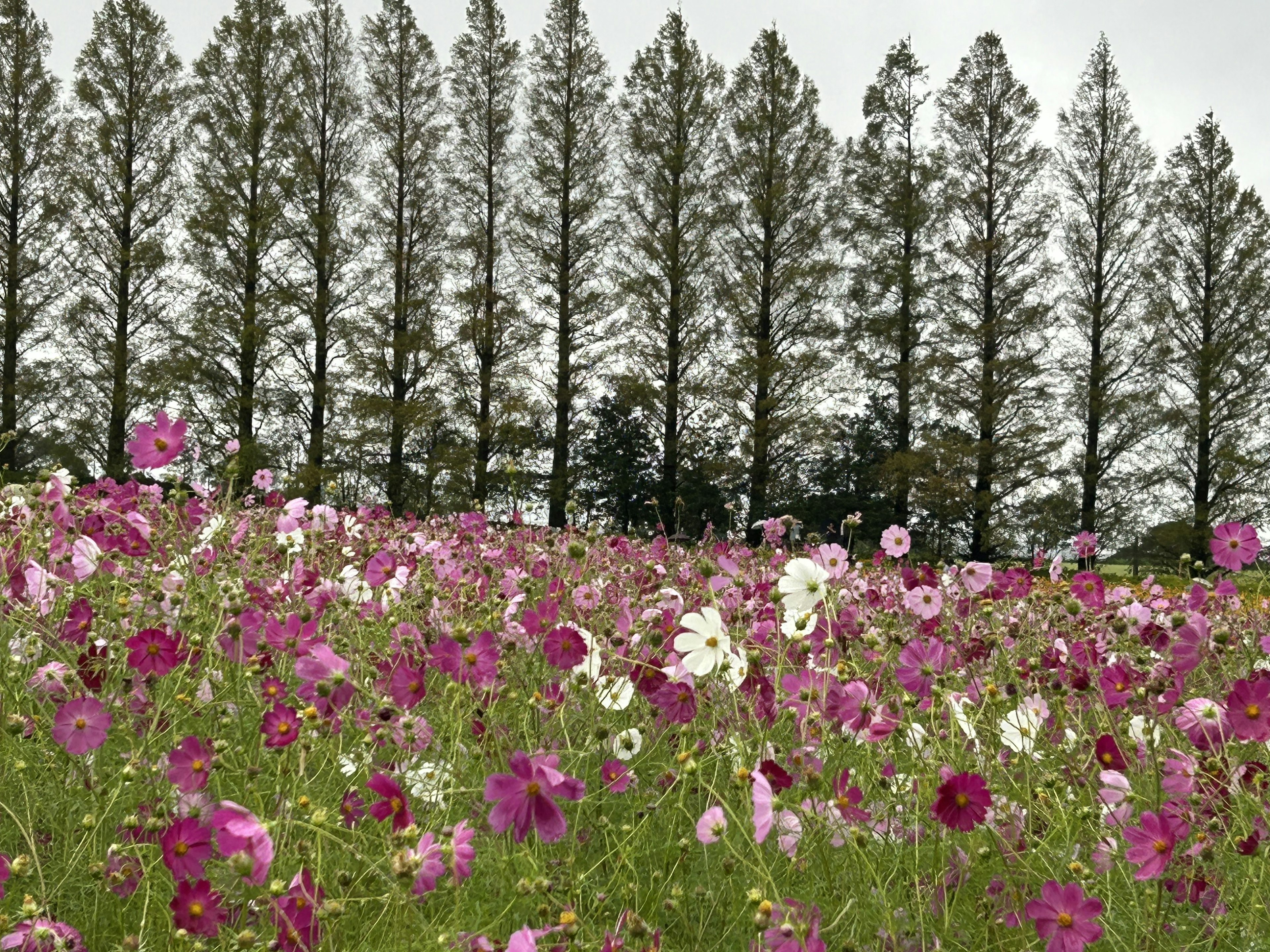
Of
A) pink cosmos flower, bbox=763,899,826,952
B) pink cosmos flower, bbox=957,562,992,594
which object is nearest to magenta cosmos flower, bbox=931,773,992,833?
pink cosmos flower, bbox=763,899,826,952

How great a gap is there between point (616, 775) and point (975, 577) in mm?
1475

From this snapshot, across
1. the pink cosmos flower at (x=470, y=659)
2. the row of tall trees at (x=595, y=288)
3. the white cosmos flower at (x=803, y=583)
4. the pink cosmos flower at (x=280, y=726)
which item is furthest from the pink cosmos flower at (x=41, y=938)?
the row of tall trees at (x=595, y=288)

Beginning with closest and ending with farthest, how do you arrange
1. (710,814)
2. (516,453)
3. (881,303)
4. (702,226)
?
(710,814) < (516,453) < (702,226) < (881,303)

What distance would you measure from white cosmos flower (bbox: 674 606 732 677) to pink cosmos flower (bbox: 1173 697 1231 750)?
74 centimetres

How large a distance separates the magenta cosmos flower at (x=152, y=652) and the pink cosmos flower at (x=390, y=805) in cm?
54

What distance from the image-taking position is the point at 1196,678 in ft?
8.29

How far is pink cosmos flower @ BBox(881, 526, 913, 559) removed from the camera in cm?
293

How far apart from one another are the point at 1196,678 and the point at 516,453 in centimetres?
1512

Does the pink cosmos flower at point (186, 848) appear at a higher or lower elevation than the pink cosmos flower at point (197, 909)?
higher

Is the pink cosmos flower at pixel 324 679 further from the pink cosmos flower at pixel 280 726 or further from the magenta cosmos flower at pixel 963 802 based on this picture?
→ the magenta cosmos flower at pixel 963 802

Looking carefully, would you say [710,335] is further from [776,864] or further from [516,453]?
[776,864]

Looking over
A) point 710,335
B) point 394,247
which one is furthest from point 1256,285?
point 394,247

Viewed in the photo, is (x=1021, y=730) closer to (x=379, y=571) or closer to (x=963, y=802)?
(x=963, y=802)

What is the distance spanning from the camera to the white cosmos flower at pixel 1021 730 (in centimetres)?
174
